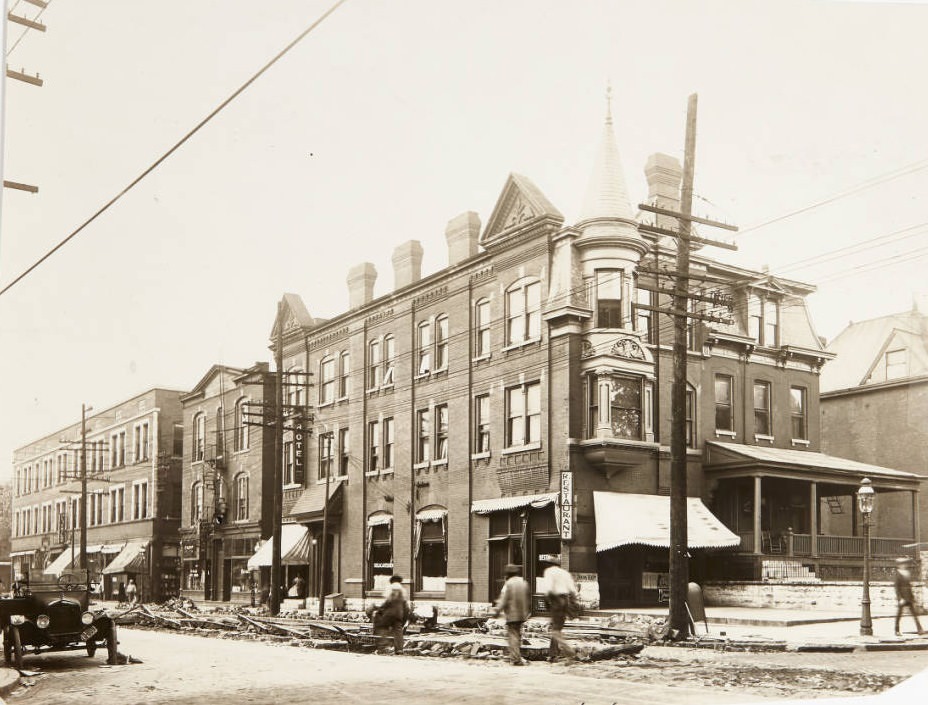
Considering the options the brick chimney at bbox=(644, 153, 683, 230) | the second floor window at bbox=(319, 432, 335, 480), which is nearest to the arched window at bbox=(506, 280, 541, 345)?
the brick chimney at bbox=(644, 153, 683, 230)

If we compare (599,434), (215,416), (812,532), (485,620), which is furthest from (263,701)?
(812,532)

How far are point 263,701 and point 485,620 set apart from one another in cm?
935

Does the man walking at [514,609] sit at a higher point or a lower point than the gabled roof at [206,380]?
lower

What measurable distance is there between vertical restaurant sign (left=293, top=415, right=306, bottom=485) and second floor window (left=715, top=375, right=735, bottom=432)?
10.3 metres

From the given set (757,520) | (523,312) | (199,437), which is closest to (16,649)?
(199,437)

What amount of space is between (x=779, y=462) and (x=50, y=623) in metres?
16.9

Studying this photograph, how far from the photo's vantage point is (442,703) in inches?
413

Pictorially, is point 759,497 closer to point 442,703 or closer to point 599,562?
point 599,562

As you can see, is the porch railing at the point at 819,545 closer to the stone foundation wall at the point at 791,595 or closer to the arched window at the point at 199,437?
the stone foundation wall at the point at 791,595

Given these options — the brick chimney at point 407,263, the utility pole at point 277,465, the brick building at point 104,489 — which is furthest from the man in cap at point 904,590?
the brick building at point 104,489

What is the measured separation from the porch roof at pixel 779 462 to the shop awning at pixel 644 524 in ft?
4.65

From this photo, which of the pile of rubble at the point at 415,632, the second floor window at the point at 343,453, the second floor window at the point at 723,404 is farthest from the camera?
the second floor window at the point at 723,404

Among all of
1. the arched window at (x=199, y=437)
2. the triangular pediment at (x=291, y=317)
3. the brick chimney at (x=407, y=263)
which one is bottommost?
the arched window at (x=199, y=437)

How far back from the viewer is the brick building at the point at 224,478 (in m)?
14.1
